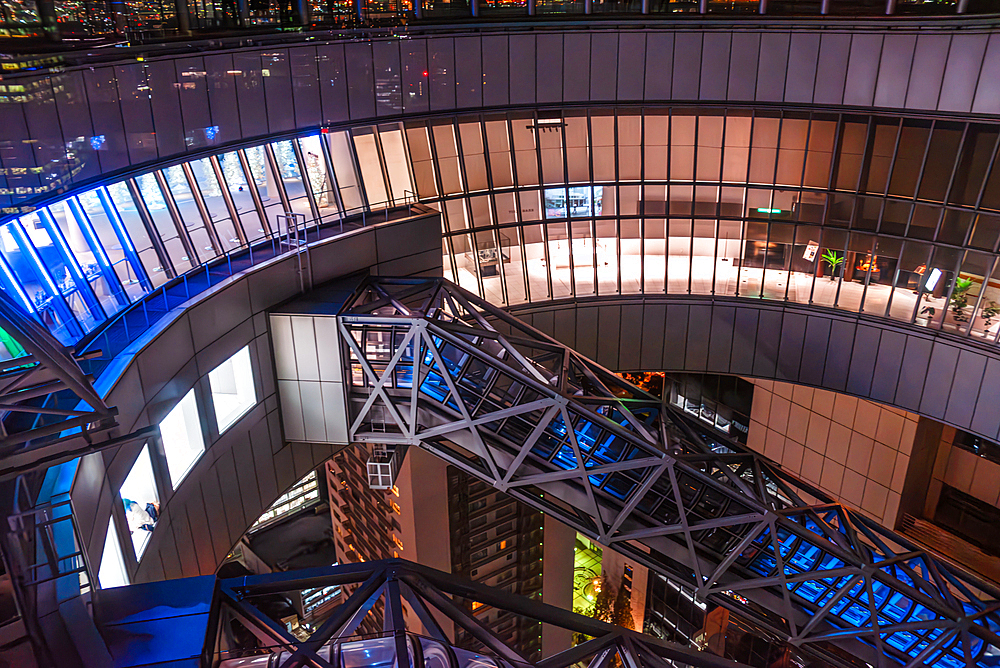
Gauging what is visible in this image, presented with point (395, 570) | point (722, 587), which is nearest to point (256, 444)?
point (395, 570)

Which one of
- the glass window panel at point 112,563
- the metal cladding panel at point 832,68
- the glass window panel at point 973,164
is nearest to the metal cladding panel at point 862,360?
the glass window panel at point 973,164

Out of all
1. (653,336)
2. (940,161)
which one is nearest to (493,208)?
(653,336)

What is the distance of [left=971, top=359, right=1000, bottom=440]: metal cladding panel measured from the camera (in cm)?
2316

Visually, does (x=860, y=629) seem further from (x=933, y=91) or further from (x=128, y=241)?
(x=128, y=241)

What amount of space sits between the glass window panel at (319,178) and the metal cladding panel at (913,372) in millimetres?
19245

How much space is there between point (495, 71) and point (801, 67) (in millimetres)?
10064

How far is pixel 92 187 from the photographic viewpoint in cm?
1442

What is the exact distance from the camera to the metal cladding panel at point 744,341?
27375mm

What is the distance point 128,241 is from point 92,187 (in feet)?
4.80

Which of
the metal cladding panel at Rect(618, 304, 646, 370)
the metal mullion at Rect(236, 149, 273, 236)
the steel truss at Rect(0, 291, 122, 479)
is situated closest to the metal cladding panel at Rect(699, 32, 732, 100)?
the metal cladding panel at Rect(618, 304, 646, 370)

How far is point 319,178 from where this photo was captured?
21297mm

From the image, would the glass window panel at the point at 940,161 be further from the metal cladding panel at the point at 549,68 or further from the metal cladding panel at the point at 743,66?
the metal cladding panel at the point at 549,68

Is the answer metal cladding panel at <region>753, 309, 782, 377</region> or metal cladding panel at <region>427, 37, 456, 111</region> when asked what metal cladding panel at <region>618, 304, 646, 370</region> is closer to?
metal cladding panel at <region>753, 309, 782, 377</region>

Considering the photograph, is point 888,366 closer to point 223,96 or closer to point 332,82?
point 332,82
